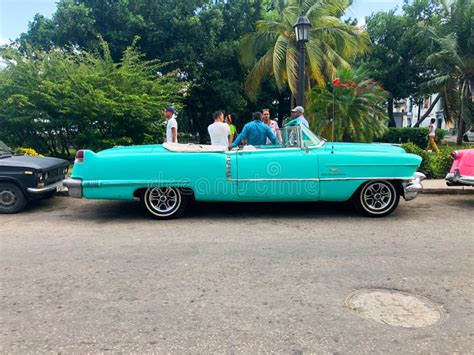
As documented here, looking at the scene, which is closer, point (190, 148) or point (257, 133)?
point (190, 148)

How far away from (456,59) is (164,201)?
2235 centimetres

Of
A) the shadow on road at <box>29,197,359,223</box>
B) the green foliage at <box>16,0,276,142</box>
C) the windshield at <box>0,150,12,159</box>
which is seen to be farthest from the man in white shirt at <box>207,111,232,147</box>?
the green foliage at <box>16,0,276,142</box>

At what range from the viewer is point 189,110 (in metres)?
24.9

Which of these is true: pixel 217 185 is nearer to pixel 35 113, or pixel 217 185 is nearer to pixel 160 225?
pixel 160 225

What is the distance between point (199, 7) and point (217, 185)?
17.2 metres

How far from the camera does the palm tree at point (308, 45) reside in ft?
50.9

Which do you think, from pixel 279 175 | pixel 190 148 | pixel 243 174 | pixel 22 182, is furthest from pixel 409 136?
pixel 22 182

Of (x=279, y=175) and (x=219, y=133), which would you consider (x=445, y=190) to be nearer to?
(x=279, y=175)

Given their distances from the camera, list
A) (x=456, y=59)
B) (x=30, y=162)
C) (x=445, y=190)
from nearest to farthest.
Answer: (x=30, y=162)
(x=445, y=190)
(x=456, y=59)

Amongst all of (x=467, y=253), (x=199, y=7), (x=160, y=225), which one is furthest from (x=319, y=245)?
(x=199, y=7)

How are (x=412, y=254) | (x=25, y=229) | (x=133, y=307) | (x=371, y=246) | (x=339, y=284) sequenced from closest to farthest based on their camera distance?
(x=133, y=307) → (x=339, y=284) → (x=412, y=254) → (x=371, y=246) → (x=25, y=229)

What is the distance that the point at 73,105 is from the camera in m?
11.3

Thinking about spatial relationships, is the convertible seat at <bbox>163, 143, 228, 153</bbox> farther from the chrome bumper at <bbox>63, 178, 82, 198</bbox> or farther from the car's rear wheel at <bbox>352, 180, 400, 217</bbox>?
the car's rear wheel at <bbox>352, 180, 400, 217</bbox>

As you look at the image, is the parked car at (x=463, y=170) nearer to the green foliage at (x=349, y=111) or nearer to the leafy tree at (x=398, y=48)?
the green foliage at (x=349, y=111)
